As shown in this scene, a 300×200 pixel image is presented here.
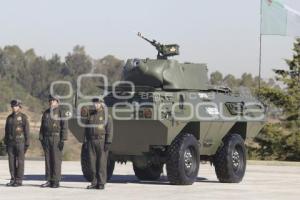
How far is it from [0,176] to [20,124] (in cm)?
294

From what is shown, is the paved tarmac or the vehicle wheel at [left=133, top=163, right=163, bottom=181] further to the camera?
the vehicle wheel at [left=133, top=163, right=163, bottom=181]

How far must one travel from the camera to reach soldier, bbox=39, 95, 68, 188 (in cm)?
1559

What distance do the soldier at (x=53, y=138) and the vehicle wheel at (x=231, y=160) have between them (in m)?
3.69

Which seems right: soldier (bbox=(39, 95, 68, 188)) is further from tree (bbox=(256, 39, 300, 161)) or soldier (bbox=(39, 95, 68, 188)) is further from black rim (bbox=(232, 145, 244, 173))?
tree (bbox=(256, 39, 300, 161))

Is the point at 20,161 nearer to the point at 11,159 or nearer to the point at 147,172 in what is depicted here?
the point at 11,159

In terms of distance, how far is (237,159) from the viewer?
18.2 meters

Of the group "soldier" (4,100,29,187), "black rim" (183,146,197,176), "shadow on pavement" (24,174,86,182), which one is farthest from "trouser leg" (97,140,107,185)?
"shadow on pavement" (24,174,86,182)

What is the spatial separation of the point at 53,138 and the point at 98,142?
0.87 m

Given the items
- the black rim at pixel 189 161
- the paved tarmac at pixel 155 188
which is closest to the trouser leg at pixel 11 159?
the paved tarmac at pixel 155 188

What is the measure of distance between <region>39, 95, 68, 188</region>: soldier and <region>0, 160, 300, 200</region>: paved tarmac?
305mm

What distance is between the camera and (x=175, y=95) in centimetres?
1697

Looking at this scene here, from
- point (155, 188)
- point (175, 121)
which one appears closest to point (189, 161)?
point (175, 121)

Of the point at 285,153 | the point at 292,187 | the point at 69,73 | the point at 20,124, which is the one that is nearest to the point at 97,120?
the point at 20,124

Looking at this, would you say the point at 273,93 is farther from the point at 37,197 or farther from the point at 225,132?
the point at 37,197
